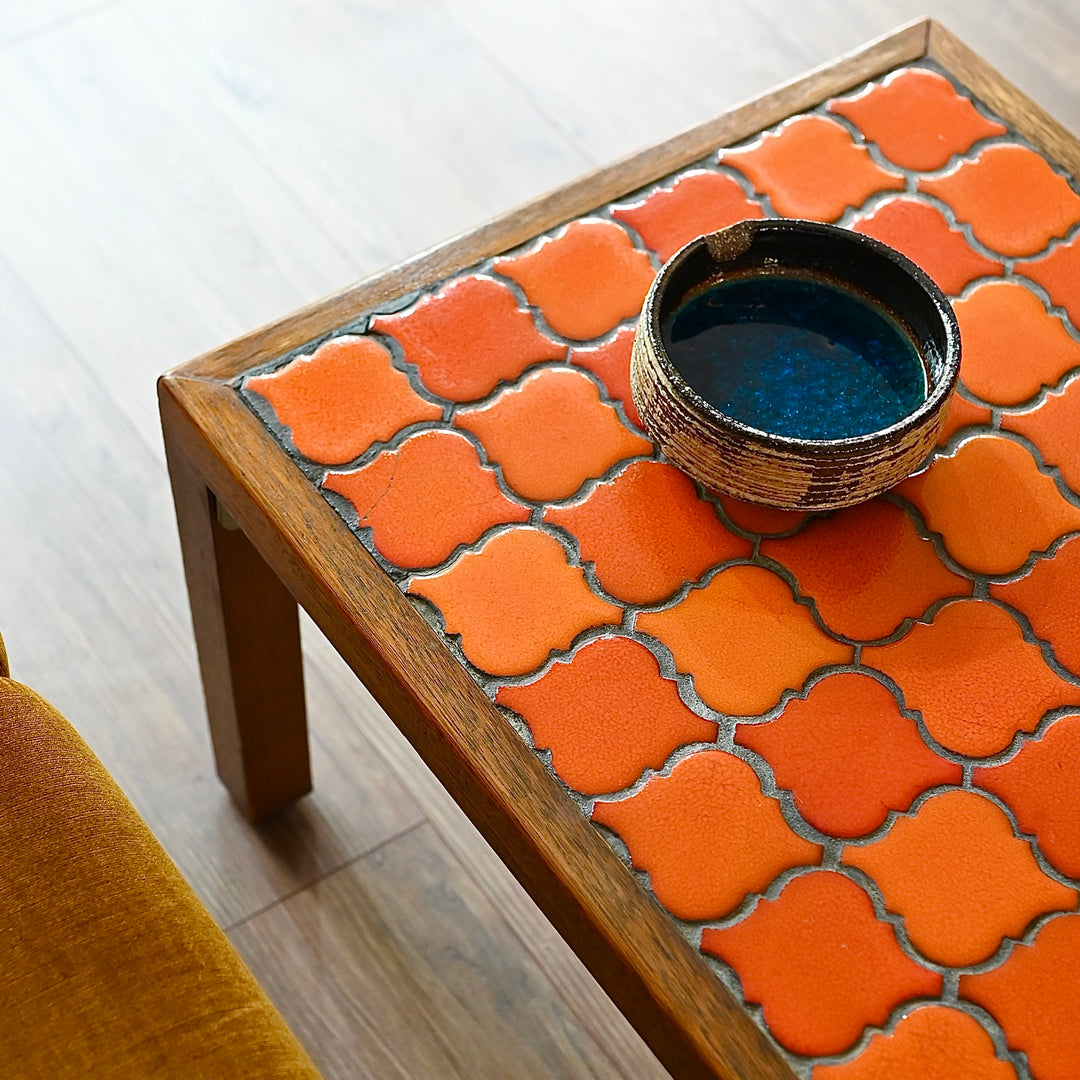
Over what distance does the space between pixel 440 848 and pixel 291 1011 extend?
19 cm

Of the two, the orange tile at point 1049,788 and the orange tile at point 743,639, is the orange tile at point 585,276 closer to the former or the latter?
the orange tile at point 743,639

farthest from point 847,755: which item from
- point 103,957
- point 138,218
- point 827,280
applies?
point 138,218

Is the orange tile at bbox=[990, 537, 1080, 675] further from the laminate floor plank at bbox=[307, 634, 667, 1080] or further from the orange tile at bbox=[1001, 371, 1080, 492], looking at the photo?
the laminate floor plank at bbox=[307, 634, 667, 1080]

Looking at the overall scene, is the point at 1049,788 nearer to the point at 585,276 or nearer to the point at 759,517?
the point at 759,517

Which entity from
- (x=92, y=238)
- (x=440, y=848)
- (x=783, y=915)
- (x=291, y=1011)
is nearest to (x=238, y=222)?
(x=92, y=238)

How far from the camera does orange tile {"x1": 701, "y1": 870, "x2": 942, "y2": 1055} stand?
674 mm

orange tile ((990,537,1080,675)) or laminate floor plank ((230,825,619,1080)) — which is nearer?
orange tile ((990,537,1080,675))

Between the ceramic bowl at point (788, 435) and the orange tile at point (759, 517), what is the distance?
26 millimetres

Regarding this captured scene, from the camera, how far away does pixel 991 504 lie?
858 millimetres

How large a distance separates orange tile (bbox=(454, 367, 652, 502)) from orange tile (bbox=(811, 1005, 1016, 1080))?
0.35 metres

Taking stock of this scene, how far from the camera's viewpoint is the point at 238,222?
1700 mm

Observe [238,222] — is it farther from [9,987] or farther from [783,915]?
[783,915]

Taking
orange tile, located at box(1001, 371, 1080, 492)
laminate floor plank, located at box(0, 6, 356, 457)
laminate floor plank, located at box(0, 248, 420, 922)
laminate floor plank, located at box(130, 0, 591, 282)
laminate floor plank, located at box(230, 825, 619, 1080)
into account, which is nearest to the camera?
orange tile, located at box(1001, 371, 1080, 492)

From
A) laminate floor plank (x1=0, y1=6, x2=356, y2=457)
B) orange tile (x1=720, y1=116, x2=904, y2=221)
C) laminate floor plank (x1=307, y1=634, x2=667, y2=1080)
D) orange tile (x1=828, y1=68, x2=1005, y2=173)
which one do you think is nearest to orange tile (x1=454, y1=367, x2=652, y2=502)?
orange tile (x1=720, y1=116, x2=904, y2=221)
